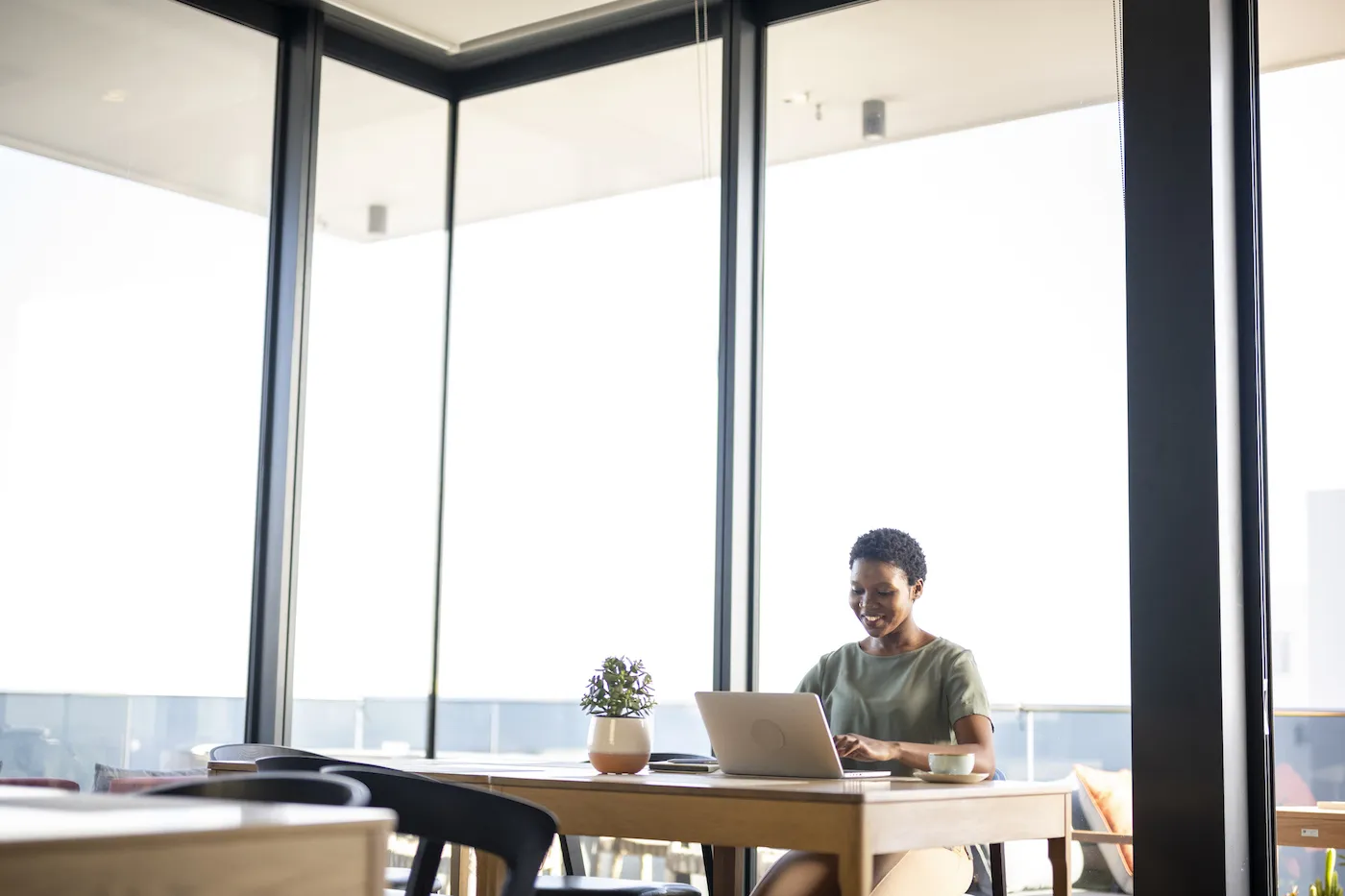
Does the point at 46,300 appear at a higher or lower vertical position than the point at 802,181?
lower

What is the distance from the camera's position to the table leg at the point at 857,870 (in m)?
2.39

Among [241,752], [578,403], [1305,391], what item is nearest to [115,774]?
[241,752]

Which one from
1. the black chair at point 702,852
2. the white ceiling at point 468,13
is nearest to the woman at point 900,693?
the black chair at point 702,852

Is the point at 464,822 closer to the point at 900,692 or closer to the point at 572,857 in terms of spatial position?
the point at 900,692

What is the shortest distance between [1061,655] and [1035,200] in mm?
1206

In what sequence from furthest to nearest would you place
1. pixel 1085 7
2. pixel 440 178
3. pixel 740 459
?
pixel 440 178 < pixel 740 459 < pixel 1085 7

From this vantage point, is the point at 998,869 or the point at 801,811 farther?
the point at 998,869

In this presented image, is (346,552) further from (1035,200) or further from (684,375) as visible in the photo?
(1035,200)

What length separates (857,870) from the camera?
240cm

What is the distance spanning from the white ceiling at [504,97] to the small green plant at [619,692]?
200 cm

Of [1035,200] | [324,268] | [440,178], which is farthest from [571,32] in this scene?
[1035,200]

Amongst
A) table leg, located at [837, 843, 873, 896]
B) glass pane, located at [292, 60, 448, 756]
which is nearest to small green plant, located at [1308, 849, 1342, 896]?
table leg, located at [837, 843, 873, 896]

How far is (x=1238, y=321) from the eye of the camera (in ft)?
11.5

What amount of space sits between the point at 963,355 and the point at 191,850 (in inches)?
127
